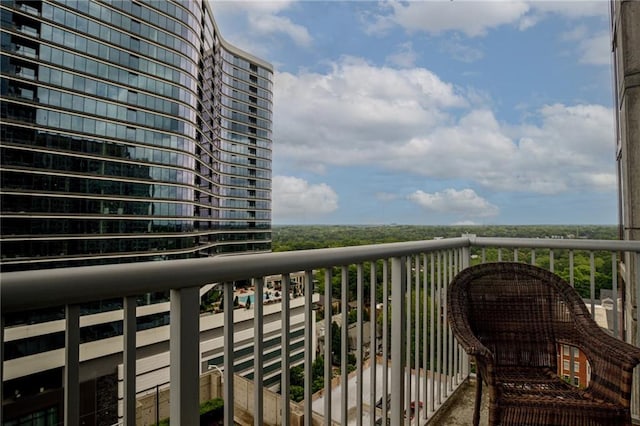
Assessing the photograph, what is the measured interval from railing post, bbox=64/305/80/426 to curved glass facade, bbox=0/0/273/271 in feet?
2.79

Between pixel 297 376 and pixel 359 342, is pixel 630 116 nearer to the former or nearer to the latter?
pixel 359 342

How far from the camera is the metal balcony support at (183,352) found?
90cm

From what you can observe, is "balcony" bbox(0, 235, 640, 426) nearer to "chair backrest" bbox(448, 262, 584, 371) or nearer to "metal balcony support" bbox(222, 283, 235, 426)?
"metal balcony support" bbox(222, 283, 235, 426)

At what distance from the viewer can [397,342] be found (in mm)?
1951

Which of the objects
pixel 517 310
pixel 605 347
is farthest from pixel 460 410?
pixel 605 347

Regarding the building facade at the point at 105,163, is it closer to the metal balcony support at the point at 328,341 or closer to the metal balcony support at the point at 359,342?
the metal balcony support at the point at 328,341

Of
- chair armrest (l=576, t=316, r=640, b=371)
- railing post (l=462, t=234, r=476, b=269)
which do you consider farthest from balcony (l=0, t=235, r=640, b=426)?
chair armrest (l=576, t=316, r=640, b=371)

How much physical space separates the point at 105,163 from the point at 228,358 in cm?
176

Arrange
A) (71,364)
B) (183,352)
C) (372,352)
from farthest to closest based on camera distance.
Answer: (372,352) < (183,352) < (71,364)

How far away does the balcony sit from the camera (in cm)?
75

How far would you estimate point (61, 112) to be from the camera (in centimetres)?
210

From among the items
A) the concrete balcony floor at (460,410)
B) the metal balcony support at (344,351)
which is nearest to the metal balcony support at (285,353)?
the metal balcony support at (344,351)

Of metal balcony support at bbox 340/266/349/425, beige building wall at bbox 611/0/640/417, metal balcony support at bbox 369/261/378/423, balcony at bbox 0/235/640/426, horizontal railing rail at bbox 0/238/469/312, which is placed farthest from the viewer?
beige building wall at bbox 611/0/640/417

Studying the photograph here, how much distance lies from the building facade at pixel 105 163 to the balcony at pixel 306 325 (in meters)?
0.06
